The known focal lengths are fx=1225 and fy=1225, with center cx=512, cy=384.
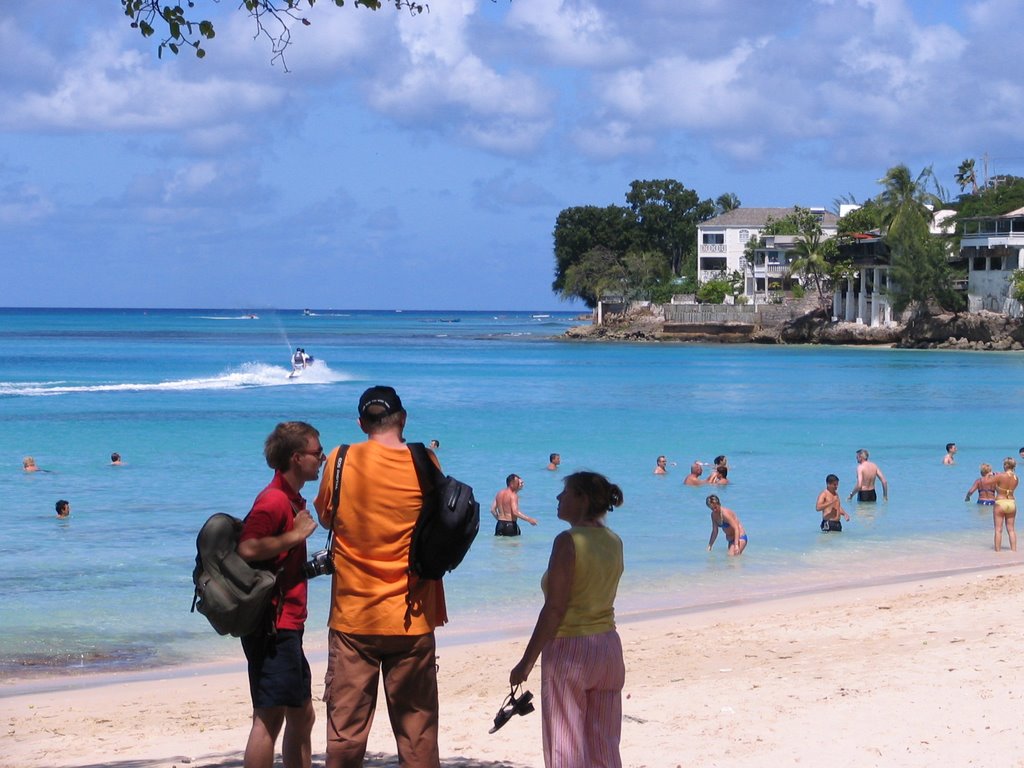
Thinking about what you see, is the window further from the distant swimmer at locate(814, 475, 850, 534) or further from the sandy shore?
the sandy shore

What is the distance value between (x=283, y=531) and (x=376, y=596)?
48 cm

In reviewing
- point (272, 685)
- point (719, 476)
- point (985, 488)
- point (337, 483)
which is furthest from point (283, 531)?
point (719, 476)

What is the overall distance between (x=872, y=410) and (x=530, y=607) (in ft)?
97.9

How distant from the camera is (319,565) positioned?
4.96 m

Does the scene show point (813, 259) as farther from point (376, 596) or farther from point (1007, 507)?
point (376, 596)

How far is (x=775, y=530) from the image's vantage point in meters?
18.3

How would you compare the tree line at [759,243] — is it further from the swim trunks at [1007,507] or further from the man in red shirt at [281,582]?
the man in red shirt at [281,582]

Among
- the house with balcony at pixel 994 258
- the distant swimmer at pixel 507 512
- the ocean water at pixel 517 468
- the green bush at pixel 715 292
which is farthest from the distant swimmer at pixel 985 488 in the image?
the green bush at pixel 715 292

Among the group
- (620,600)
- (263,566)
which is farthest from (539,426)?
(263,566)

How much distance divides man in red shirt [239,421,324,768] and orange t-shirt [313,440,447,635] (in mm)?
253

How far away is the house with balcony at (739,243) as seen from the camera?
102 meters

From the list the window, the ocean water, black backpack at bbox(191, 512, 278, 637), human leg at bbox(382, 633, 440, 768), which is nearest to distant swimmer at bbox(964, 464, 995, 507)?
the ocean water

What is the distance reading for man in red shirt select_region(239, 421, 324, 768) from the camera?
4891 mm

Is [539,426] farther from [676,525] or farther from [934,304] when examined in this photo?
[934,304]
